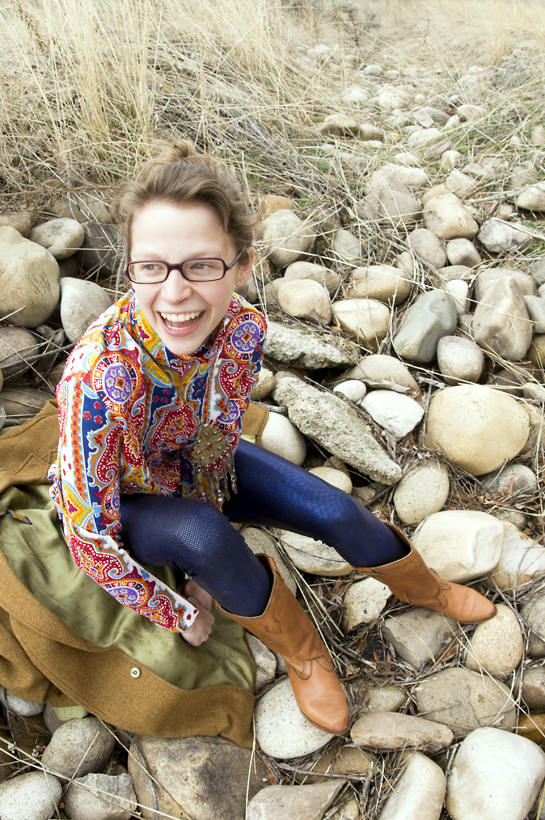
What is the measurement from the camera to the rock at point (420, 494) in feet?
6.86

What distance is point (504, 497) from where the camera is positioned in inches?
84.7

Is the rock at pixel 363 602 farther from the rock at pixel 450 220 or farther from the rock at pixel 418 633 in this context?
the rock at pixel 450 220

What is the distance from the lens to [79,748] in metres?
1.54

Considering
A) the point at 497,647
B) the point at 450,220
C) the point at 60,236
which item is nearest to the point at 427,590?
the point at 497,647

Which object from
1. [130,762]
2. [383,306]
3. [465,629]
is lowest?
[130,762]

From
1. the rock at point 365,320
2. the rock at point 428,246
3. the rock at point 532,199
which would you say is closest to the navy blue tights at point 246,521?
the rock at point 365,320

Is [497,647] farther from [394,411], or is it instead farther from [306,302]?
[306,302]

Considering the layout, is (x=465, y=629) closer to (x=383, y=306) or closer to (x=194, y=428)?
(x=194, y=428)

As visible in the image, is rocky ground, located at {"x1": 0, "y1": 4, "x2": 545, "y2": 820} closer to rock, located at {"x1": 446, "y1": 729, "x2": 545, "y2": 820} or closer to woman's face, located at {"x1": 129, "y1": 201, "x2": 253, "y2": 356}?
rock, located at {"x1": 446, "y1": 729, "x2": 545, "y2": 820}

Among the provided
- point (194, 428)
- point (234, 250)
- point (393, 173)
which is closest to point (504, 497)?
point (194, 428)

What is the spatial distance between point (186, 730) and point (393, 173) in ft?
11.0

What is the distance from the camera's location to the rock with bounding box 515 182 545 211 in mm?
3262

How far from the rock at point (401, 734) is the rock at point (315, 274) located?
6.48 feet

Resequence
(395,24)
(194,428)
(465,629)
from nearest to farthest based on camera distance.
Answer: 1. (194,428)
2. (465,629)
3. (395,24)
